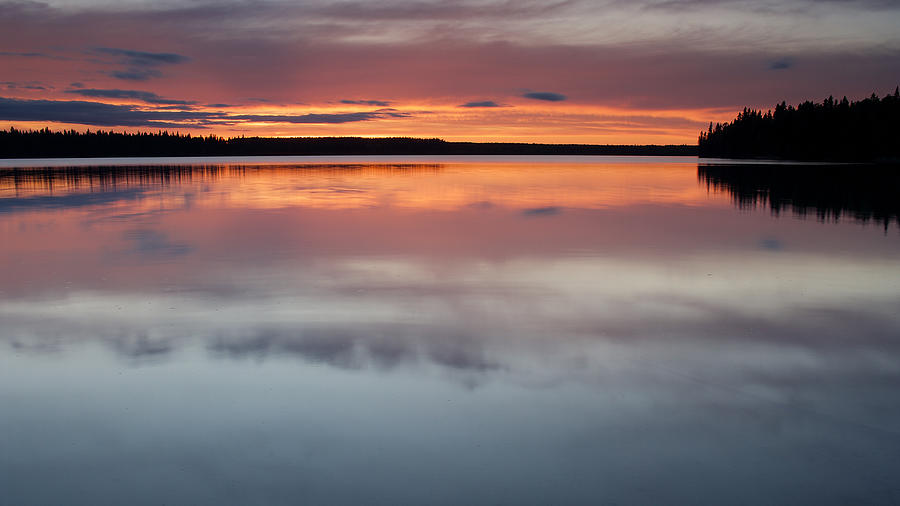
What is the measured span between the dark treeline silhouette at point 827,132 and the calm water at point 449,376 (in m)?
107

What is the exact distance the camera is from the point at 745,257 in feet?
38.6

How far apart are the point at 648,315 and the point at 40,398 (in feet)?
21.1

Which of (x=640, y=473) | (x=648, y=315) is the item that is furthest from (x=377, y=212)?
(x=640, y=473)

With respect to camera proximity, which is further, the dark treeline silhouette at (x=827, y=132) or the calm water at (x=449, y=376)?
the dark treeline silhouette at (x=827, y=132)

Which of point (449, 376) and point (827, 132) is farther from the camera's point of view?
point (827, 132)

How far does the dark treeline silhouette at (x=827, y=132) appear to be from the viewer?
97500 millimetres

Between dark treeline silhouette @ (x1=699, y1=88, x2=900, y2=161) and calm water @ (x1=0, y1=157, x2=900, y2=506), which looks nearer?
calm water @ (x1=0, y1=157, x2=900, y2=506)

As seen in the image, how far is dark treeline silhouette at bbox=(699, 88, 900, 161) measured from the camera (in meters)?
97.5

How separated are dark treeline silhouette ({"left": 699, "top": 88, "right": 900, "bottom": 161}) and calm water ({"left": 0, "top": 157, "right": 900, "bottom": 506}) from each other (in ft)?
350

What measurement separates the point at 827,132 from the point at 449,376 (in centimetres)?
12640

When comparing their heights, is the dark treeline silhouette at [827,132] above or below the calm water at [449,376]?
above

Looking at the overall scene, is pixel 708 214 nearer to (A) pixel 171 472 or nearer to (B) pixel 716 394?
(B) pixel 716 394

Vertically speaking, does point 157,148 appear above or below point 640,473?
above

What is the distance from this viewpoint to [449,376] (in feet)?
17.7
